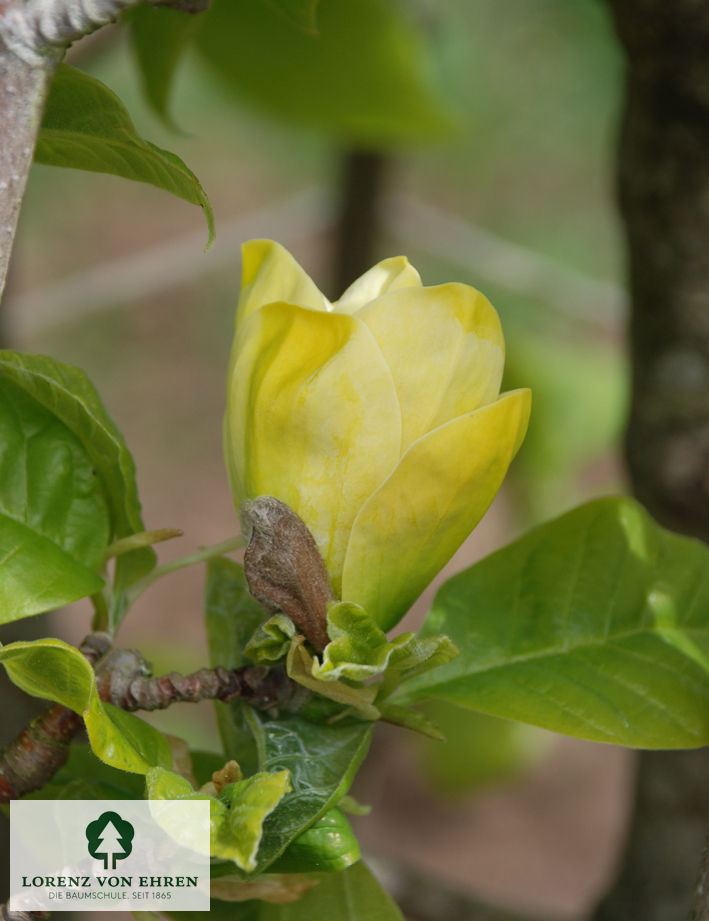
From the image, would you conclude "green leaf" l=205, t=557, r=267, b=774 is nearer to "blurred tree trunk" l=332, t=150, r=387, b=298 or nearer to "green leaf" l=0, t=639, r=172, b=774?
"green leaf" l=0, t=639, r=172, b=774

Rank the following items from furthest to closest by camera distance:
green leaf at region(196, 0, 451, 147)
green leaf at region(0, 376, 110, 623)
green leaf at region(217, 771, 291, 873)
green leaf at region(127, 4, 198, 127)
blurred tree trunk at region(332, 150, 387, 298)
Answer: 1. blurred tree trunk at region(332, 150, 387, 298)
2. green leaf at region(196, 0, 451, 147)
3. green leaf at region(127, 4, 198, 127)
4. green leaf at region(0, 376, 110, 623)
5. green leaf at region(217, 771, 291, 873)

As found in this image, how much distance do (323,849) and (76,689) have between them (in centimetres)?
11

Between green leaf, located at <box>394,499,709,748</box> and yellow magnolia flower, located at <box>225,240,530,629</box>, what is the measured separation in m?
0.08

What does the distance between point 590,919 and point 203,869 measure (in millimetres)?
549

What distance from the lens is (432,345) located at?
344mm

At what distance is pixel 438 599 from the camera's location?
460mm

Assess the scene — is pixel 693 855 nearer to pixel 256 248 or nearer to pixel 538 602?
pixel 538 602

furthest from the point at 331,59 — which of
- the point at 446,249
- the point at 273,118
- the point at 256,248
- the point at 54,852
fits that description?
the point at 446,249

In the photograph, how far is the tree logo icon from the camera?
15.5 inches

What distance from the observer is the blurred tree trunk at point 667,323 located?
0.58m

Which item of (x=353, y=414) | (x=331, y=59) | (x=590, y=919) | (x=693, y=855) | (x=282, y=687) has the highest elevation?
(x=331, y=59)

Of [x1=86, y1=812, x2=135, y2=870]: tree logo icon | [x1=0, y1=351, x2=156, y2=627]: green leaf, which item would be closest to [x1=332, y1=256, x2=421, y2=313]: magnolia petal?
[x1=0, y1=351, x2=156, y2=627]: green leaf

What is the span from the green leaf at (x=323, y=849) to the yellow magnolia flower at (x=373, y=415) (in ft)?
0.26

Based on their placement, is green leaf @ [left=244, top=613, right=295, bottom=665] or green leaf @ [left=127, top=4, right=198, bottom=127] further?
green leaf @ [left=127, top=4, right=198, bottom=127]
